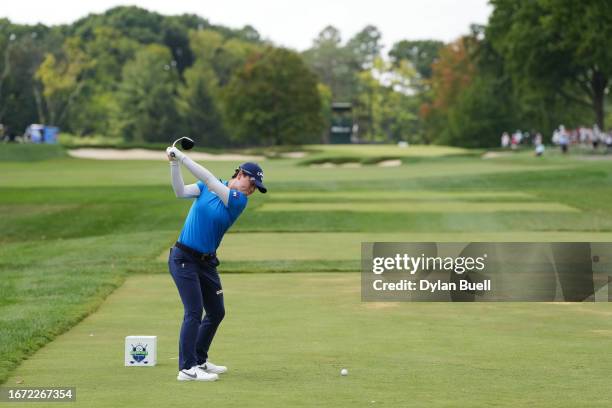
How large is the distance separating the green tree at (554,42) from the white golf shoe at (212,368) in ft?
266

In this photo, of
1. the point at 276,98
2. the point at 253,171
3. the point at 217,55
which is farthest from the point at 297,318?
the point at 217,55

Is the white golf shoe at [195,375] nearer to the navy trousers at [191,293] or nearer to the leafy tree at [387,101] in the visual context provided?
the navy trousers at [191,293]

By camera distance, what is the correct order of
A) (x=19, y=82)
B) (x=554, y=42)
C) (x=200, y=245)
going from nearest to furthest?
(x=200, y=245)
(x=554, y=42)
(x=19, y=82)

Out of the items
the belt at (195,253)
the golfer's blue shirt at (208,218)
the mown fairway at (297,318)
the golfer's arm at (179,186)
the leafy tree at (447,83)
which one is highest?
the leafy tree at (447,83)

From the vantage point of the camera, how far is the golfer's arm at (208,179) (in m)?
11.9

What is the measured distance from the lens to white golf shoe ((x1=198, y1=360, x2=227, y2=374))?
40.4 feet

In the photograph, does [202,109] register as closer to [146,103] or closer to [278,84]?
[146,103]

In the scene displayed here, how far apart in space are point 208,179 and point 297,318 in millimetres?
5265

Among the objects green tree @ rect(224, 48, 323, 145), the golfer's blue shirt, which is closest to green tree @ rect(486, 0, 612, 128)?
green tree @ rect(224, 48, 323, 145)

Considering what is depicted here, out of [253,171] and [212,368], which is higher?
[253,171]

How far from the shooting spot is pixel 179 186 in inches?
474

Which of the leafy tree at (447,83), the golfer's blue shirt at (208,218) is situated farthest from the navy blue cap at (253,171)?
the leafy tree at (447,83)

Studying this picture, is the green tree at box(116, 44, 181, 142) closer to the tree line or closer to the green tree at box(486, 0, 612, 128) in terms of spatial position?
the tree line

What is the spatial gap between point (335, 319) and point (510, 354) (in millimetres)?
3675
